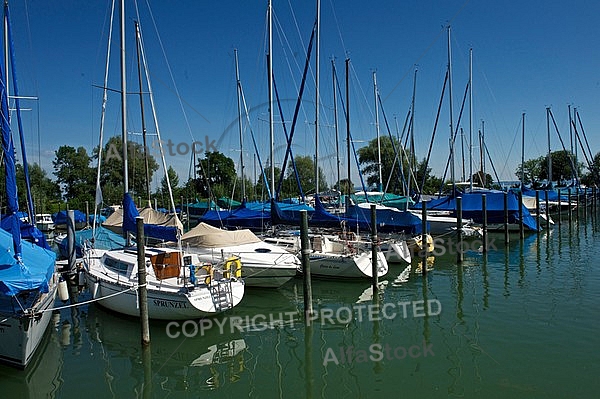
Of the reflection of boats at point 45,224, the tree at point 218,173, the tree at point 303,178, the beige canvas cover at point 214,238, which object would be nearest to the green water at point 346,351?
the beige canvas cover at point 214,238

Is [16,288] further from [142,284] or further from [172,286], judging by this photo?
[172,286]

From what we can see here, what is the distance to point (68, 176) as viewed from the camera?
75188 millimetres

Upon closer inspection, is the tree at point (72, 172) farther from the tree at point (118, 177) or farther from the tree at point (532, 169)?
the tree at point (532, 169)

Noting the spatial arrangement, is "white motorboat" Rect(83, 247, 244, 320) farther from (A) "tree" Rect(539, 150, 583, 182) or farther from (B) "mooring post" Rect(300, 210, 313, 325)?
(A) "tree" Rect(539, 150, 583, 182)

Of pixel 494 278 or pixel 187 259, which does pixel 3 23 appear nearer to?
pixel 187 259

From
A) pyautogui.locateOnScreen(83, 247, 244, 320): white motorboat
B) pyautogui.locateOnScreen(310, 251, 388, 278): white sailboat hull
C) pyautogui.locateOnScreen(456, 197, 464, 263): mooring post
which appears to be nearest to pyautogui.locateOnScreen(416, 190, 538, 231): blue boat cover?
pyautogui.locateOnScreen(456, 197, 464, 263): mooring post

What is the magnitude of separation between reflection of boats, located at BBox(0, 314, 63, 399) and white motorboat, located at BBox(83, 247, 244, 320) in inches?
80.1

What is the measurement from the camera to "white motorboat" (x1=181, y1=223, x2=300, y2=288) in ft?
62.8

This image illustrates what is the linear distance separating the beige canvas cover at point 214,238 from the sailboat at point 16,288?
693 cm

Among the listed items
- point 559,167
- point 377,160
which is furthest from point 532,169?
point 377,160

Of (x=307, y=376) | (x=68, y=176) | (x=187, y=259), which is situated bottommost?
(x=307, y=376)

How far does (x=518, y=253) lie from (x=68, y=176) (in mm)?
68071

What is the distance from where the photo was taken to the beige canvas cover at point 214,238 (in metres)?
20.2

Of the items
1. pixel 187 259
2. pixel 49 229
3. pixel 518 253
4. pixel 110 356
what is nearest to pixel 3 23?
pixel 187 259
